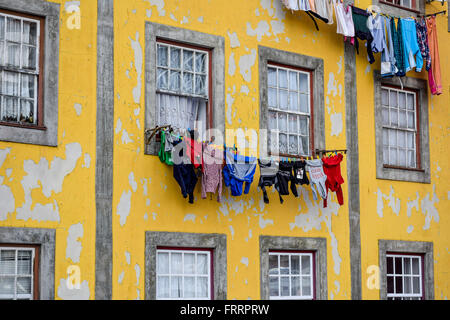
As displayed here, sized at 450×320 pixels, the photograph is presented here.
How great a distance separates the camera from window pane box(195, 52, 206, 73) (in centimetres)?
1333

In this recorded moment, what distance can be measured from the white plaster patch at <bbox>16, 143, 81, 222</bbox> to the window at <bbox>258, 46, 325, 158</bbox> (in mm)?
3457

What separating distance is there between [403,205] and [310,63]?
10.5 ft

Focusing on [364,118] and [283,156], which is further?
[364,118]

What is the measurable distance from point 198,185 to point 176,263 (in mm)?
1222

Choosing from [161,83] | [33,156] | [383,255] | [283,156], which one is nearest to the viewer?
[33,156]

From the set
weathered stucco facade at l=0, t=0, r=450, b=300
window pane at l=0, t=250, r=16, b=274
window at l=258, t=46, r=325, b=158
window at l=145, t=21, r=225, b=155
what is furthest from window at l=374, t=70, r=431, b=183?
window pane at l=0, t=250, r=16, b=274

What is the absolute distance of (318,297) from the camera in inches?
554

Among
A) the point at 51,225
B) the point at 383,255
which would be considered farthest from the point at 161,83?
the point at 383,255

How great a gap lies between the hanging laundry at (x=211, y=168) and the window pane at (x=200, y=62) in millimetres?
1434

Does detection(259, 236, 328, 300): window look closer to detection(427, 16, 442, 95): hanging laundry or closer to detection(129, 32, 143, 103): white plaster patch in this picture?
detection(129, 32, 143, 103): white plaster patch

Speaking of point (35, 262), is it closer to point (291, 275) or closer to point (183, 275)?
point (183, 275)

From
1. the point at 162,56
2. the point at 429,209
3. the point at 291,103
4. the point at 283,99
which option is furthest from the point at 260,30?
the point at 429,209

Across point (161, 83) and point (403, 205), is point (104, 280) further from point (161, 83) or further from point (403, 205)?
point (403, 205)

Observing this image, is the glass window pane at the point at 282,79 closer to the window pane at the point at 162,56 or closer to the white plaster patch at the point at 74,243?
the window pane at the point at 162,56
